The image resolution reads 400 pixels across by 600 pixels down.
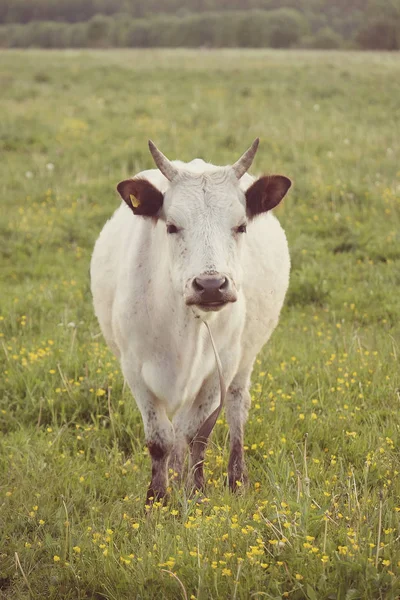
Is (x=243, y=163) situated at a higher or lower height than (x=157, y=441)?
higher

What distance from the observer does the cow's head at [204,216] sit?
328cm

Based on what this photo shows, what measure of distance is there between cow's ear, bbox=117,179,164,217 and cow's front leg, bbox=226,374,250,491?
1373 mm

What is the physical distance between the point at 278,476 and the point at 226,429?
0.85m

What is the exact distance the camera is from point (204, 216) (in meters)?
3.54

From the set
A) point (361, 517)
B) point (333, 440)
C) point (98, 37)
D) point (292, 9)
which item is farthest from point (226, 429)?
point (292, 9)

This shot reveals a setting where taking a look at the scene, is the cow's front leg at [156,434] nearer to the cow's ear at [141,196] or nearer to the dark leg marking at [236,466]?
the dark leg marking at [236,466]

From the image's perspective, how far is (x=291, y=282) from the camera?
719 cm

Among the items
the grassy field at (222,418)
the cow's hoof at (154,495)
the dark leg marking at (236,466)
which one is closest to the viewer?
the grassy field at (222,418)

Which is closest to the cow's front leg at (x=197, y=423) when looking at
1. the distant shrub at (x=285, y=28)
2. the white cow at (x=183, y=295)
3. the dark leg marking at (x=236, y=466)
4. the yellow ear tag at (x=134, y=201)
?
the white cow at (x=183, y=295)

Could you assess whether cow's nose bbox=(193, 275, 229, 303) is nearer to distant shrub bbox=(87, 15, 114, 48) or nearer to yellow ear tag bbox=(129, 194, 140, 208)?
yellow ear tag bbox=(129, 194, 140, 208)

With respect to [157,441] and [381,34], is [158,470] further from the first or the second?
[381,34]

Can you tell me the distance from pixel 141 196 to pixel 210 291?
0.81 metres

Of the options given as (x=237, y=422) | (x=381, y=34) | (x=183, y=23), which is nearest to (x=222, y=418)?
(x=237, y=422)

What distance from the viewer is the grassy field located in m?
3.03
